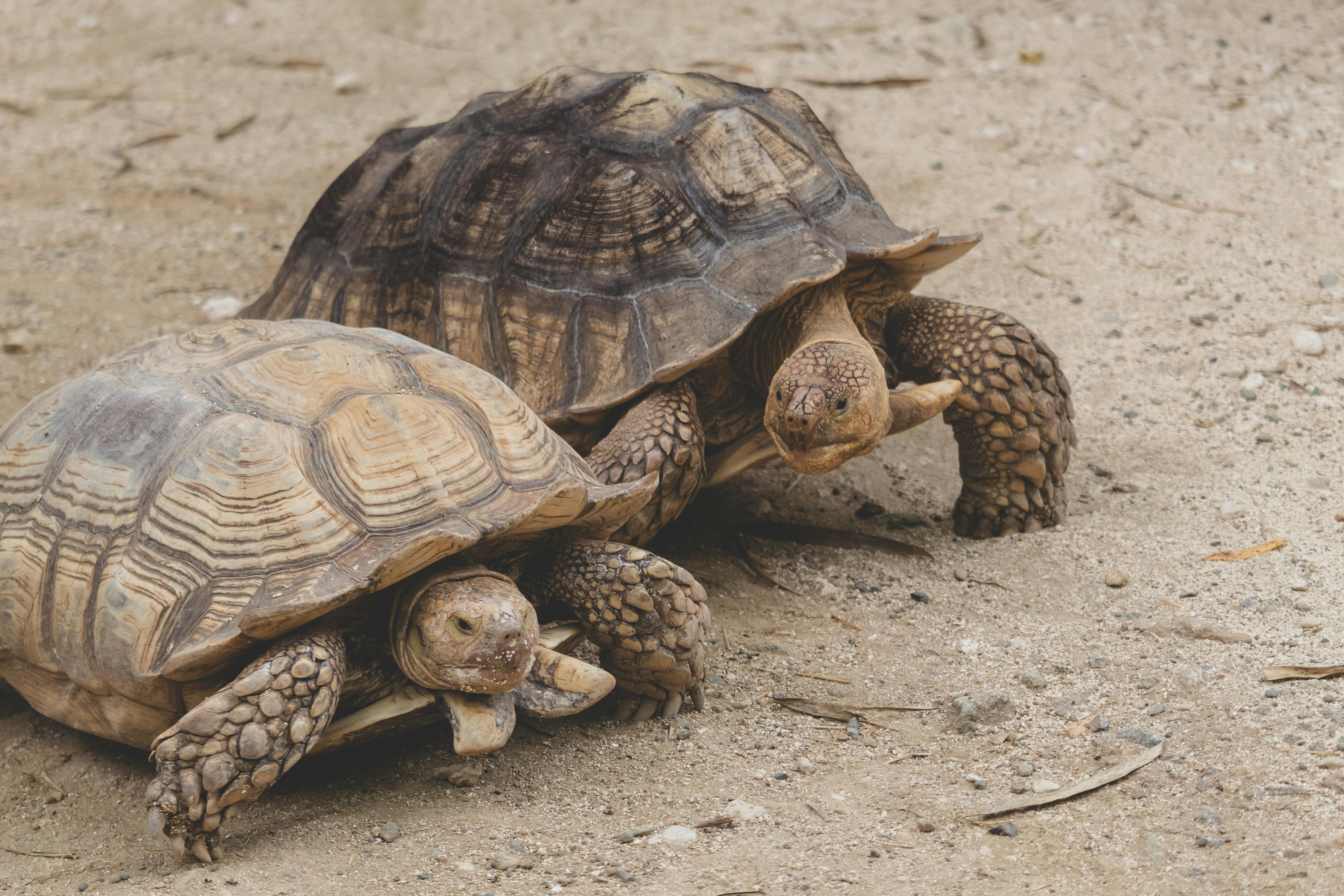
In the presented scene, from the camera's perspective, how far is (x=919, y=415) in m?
3.39

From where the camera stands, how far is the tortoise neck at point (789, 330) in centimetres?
350

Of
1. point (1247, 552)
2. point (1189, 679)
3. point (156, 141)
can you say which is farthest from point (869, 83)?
point (1189, 679)

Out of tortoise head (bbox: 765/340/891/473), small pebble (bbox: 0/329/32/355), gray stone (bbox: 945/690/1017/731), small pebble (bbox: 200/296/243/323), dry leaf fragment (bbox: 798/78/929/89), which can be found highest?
dry leaf fragment (bbox: 798/78/929/89)

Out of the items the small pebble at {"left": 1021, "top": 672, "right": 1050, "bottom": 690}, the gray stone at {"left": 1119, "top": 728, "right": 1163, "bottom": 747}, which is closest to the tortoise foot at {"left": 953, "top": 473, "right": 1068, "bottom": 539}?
the small pebble at {"left": 1021, "top": 672, "right": 1050, "bottom": 690}

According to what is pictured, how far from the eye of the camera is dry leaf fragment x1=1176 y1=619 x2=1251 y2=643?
298cm

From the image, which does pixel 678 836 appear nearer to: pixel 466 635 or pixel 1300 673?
pixel 466 635

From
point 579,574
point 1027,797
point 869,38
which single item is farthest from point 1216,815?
point 869,38

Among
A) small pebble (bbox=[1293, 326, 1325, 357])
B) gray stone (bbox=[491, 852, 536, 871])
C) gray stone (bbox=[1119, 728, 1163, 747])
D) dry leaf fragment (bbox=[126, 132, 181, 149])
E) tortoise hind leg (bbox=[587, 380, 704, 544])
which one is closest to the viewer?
gray stone (bbox=[491, 852, 536, 871])

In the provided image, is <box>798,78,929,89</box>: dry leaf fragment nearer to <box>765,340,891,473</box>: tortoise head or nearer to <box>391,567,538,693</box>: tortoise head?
<box>765,340,891,473</box>: tortoise head

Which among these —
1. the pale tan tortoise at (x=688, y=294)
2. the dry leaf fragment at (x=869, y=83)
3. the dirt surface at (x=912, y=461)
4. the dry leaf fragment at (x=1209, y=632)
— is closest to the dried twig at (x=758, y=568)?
the dirt surface at (x=912, y=461)

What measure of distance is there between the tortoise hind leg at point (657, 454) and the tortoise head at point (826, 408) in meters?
0.26

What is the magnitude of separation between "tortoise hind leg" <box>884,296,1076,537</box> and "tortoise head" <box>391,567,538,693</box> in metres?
1.68

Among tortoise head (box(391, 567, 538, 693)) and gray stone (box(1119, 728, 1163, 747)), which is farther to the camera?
gray stone (box(1119, 728, 1163, 747))

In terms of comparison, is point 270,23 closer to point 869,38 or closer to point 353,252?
point 869,38
